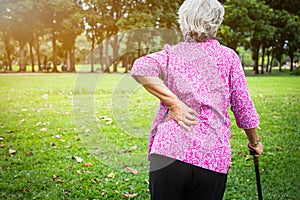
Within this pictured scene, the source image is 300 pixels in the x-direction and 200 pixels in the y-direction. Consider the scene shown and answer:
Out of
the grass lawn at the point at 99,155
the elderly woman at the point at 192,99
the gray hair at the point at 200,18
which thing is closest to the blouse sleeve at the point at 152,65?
the elderly woman at the point at 192,99

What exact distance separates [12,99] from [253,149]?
27.3ft

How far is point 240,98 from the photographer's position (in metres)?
1.55

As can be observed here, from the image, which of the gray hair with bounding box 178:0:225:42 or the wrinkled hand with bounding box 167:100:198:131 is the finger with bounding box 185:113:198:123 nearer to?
the wrinkled hand with bounding box 167:100:198:131

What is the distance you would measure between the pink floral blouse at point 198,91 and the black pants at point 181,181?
0.04 metres

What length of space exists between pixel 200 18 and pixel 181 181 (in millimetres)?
714

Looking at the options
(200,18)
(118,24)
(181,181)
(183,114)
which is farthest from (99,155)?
(118,24)

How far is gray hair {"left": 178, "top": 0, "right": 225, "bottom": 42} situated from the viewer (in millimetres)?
1448

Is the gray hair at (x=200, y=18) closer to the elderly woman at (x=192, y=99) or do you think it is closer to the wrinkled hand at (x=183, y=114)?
the elderly woman at (x=192, y=99)

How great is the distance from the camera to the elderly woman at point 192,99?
1.43 meters

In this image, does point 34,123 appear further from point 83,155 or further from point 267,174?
point 267,174

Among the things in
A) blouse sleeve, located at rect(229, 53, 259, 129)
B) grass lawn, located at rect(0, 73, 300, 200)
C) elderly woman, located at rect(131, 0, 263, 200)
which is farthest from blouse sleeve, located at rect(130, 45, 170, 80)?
grass lawn, located at rect(0, 73, 300, 200)

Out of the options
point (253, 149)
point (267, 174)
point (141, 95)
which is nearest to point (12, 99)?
point (141, 95)

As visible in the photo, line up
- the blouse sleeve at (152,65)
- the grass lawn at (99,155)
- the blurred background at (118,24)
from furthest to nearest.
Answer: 1. the grass lawn at (99,155)
2. the blurred background at (118,24)
3. the blouse sleeve at (152,65)

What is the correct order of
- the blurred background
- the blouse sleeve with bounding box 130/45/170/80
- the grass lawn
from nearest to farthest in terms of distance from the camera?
the blouse sleeve with bounding box 130/45/170/80 < the blurred background < the grass lawn
